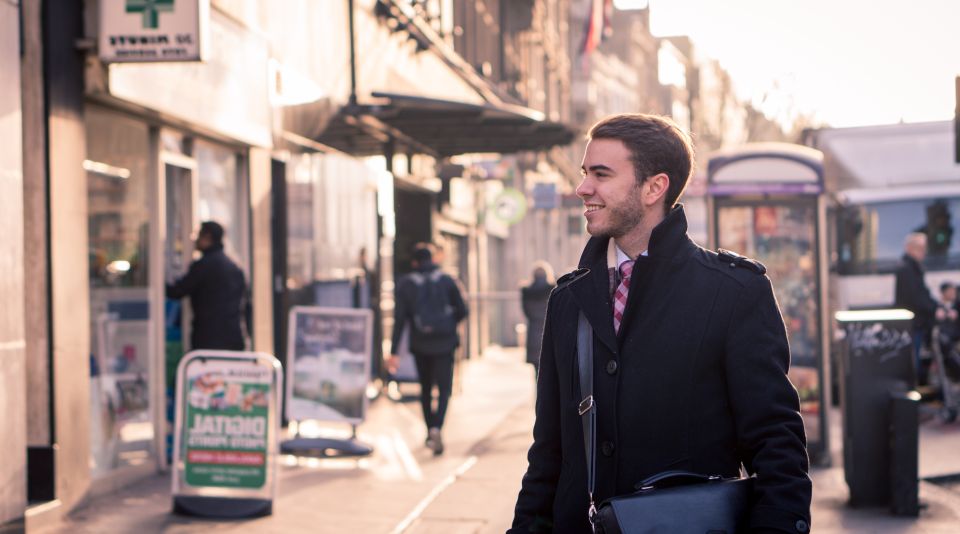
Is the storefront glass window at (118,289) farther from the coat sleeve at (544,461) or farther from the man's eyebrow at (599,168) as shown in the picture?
the man's eyebrow at (599,168)

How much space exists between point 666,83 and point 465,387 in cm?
7152

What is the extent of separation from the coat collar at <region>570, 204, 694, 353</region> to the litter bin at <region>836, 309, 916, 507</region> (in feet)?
19.6

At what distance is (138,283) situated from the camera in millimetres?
10695

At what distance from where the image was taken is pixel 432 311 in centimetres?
1233

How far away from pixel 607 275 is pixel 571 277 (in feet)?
0.41

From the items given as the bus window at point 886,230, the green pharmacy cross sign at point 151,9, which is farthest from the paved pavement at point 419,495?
the bus window at point 886,230

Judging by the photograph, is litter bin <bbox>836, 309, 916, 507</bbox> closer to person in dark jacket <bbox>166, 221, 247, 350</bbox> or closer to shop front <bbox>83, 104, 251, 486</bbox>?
person in dark jacket <bbox>166, 221, 247, 350</bbox>

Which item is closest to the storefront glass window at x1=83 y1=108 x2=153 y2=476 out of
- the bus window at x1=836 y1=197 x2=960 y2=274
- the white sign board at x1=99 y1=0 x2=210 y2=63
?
the white sign board at x1=99 y1=0 x2=210 y2=63

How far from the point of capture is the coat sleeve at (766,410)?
307cm

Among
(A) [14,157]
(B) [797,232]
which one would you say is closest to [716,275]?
(A) [14,157]

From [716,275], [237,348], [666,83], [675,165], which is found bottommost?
[237,348]

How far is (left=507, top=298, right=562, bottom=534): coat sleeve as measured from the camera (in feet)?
11.3

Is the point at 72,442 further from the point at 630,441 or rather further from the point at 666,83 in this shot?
the point at 666,83

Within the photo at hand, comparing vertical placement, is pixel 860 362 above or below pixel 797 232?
below
